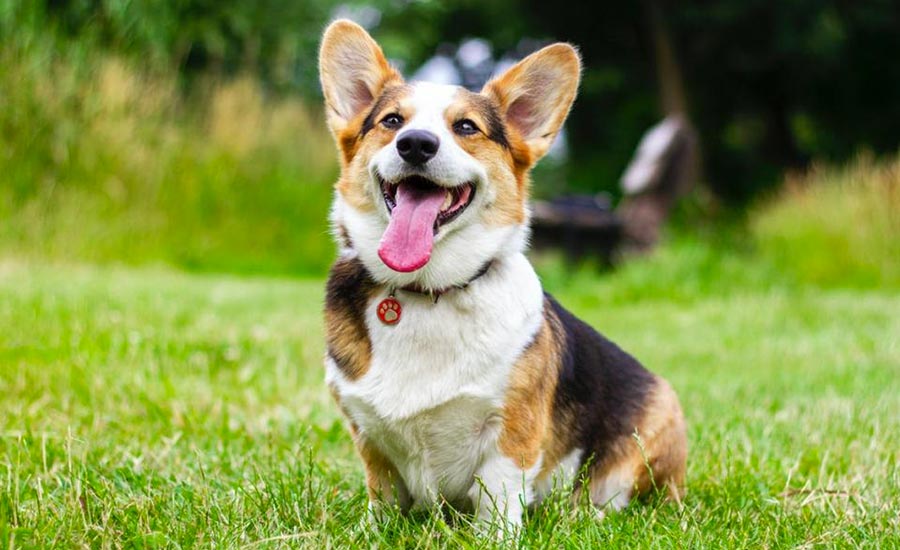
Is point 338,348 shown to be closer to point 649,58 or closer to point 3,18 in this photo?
point 3,18

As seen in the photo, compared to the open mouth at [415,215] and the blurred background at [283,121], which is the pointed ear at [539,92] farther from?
the blurred background at [283,121]

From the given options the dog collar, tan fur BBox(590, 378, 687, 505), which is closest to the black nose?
the dog collar

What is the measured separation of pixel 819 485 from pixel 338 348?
1615 mm

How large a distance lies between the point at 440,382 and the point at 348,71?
1.15 metres

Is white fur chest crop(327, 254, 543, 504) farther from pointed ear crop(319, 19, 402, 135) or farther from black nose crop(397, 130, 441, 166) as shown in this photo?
pointed ear crop(319, 19, 402, 135)

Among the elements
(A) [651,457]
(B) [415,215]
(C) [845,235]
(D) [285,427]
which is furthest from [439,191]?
(C) [845,235]

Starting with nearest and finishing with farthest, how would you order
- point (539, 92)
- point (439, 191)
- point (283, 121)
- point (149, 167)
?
point (439, 191), point (539, 92), point (149, 167), point (283, 121)

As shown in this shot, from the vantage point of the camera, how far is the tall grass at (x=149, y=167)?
8411 millimetres

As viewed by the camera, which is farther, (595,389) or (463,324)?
(595,389)

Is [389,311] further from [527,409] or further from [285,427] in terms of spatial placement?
[285,427]

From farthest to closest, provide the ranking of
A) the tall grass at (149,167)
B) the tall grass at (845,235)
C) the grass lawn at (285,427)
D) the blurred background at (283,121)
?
the tall grass at (845,235), the blurred background at (283,121), the tall grass at (149,167), the grass lawn at (285,427)

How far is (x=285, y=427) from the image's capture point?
3.74 metres

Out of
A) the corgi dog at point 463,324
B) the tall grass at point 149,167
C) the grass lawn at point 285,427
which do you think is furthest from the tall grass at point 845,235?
the corgi dog at point 463,324

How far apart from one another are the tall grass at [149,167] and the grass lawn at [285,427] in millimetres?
1081
